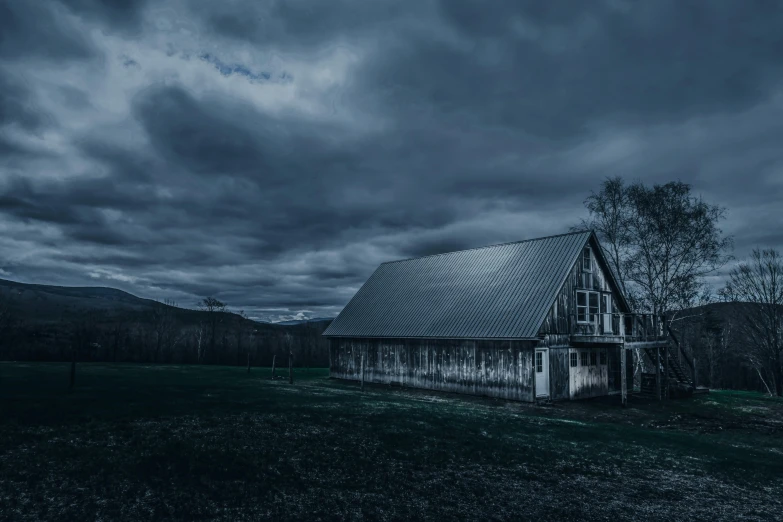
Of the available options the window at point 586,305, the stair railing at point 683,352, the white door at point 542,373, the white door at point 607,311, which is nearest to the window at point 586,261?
the window at point 586,305

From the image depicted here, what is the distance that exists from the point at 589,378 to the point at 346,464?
24.7m

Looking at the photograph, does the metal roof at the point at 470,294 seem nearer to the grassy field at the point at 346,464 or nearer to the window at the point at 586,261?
the window at the point at 586,261

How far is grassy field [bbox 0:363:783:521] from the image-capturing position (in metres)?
9.40

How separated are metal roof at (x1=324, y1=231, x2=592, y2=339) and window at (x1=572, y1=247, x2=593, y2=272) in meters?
1.19

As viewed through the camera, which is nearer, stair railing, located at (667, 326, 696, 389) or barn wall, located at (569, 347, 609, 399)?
barn wall, located at (569, 347, 609, 399)

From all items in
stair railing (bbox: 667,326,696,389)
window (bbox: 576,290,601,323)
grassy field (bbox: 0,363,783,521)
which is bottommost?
grassy field (bbox: 0,363,783,521)

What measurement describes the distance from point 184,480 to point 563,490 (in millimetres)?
8840

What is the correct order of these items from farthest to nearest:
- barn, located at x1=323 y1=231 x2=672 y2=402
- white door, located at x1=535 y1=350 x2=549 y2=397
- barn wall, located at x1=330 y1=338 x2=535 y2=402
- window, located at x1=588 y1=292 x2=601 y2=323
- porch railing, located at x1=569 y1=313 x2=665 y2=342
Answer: window, located at x1=588 y1=292 x2=601 y2=323 → porch railing, located at x1=569 y1=313 x2=665 y2=342 → barn, located at x1=323 y1=231 x2=672 y2=402 → barn wall, located at x1=330 y1=338 x2=535 y2=402 → white door, located at x1=535 y1=350 x2=549 y2=397

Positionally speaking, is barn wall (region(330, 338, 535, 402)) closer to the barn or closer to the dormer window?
the barn

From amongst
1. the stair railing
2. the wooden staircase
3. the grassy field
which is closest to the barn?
the wooden staircase

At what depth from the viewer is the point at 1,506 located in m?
8.45

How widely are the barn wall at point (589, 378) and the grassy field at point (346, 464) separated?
9.87 m

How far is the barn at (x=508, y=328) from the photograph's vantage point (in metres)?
28.7

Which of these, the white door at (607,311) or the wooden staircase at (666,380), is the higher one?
the white door at (607,311)
